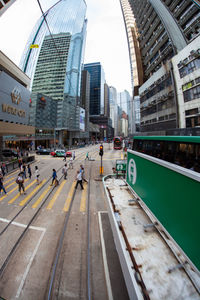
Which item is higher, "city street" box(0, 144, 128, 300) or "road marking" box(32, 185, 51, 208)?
"road marking" box(32, 185, 51, 208)

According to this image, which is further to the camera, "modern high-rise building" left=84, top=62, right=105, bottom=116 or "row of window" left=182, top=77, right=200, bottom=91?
"modern high-rise building" left=84, top=62, right=105, bottom=116

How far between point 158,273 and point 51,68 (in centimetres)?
9578

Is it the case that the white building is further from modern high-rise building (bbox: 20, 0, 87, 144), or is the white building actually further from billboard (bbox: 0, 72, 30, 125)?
modern high-rise building (bbox: 20, 0, 87, 144)

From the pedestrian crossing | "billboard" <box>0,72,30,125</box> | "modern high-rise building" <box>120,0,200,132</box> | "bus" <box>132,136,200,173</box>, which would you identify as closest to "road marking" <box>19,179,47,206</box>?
the pedestrian crossing

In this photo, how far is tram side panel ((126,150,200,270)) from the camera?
75.4 inches

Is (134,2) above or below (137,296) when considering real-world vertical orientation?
above

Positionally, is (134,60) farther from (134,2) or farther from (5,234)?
(5,234)

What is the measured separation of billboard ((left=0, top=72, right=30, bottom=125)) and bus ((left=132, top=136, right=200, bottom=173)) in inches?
886

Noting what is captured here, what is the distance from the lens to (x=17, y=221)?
621 centimetres

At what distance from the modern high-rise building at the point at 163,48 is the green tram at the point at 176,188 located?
79.1 ft

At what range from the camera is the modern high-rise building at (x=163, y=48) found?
24586 mm

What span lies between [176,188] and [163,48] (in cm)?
4062

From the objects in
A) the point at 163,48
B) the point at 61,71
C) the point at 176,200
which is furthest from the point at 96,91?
the point at 176,200

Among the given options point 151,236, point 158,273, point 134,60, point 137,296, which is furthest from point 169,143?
point 134,60
